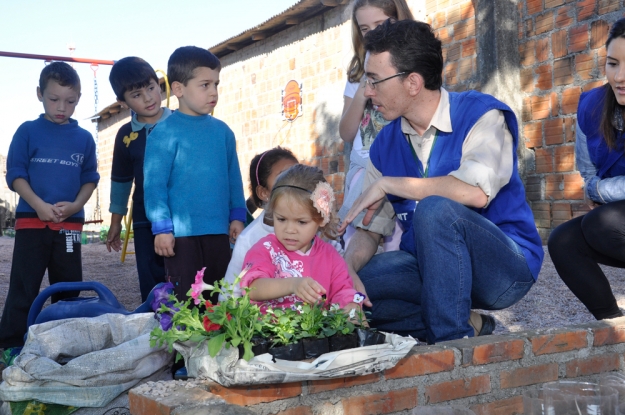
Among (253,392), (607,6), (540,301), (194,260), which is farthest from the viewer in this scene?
(607,6)

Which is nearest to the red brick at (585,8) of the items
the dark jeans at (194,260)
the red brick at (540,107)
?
the red brick at (540,107)

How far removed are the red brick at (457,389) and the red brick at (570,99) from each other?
3.96m

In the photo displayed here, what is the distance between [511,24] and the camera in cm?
632

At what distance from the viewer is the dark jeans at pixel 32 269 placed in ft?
12.8

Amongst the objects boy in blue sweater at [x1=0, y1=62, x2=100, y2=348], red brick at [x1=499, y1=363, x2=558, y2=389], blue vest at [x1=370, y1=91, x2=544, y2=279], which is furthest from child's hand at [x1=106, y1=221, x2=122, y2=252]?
red brick at [x1=499, y1=363, x2=558, y2=389]

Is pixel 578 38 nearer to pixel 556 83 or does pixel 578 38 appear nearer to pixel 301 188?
pixel 556 83

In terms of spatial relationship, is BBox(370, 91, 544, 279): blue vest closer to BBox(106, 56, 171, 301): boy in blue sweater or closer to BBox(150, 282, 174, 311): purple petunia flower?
BBox(150, 282, 174, 311): purple petunia flower

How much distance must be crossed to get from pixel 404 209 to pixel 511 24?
394cm

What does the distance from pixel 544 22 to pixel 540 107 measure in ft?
2.49

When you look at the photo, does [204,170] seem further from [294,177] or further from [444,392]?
[444,392]

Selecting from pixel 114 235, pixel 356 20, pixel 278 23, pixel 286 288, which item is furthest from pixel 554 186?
pixel 278 23

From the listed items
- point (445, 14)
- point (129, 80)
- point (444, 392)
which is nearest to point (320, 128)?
point (445, 14)

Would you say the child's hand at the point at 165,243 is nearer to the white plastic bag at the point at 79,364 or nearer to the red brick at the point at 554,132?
the white plastic bag at the point at 79,364

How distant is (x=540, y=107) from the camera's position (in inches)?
242
